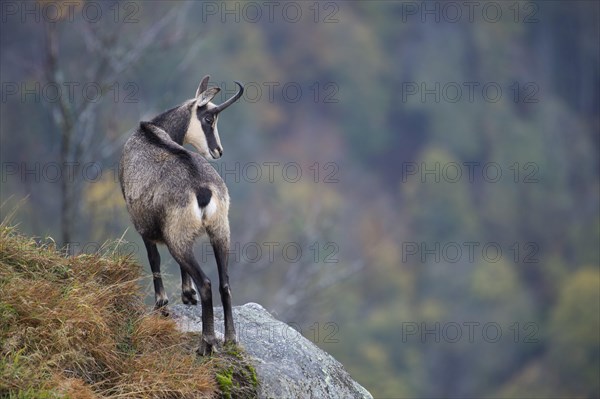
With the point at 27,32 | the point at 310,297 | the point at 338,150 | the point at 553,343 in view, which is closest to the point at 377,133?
the point at 338,150

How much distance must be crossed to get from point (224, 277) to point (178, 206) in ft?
2.30

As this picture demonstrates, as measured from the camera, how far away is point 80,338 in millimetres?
7270

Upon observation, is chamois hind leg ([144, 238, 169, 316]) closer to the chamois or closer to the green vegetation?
the chamois

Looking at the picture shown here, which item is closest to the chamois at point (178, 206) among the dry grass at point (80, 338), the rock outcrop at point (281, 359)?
the rock outcrop at point (281, 359)

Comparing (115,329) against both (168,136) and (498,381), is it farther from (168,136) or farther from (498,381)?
(498,381)

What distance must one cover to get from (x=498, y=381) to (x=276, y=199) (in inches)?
722

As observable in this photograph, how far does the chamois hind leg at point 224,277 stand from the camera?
7867 mm

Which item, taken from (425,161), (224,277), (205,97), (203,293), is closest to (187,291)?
(224,277)

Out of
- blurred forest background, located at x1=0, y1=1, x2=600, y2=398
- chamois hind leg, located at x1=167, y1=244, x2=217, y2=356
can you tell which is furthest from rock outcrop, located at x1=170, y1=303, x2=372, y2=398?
blurred forest background, located at x1=0, y1=1, x2=600, y2=398

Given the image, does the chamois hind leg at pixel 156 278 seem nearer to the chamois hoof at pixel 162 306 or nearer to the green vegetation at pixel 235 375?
the chamois hoof at pixel 162 306

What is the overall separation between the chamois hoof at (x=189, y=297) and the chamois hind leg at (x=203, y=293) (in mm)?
1036

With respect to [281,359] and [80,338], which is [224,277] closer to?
[281,359]

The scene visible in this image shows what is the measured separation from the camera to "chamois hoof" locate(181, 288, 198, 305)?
8844 millimetres

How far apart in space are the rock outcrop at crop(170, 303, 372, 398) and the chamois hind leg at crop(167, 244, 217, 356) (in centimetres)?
41
